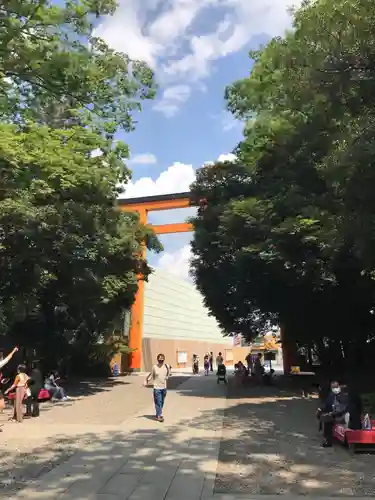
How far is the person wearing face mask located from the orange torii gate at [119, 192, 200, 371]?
27.1 meters

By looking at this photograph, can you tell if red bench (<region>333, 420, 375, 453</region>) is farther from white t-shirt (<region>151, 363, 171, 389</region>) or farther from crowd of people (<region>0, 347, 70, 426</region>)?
crowd of people (<region>0, 347, 70, 426</region>)

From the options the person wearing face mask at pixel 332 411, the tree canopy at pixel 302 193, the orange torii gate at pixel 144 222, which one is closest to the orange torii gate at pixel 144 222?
the orange torii gate at pixel 144 222

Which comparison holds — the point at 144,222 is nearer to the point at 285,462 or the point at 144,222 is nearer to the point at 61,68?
the point at 61,68

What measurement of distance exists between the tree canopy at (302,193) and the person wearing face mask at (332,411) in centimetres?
275

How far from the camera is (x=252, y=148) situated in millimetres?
19312

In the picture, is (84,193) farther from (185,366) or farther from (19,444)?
(185,366)

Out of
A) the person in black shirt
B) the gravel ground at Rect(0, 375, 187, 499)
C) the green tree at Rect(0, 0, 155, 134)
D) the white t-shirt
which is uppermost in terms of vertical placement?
the green tree at Rect(0, 0, 155, 134)

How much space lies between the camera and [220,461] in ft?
26.9

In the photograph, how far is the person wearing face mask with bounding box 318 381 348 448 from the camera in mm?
9562

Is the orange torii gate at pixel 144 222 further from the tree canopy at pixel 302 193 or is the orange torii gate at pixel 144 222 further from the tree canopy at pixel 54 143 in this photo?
the tree canopy at pixel 54 143

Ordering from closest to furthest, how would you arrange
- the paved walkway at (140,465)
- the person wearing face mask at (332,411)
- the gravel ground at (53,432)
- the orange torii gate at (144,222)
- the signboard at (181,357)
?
the paved walkway at (140,465) → the gravel ground at (53,432) → the person wearing face mask at (332,411) → the orange torii gate at (144,222) → the signboard at (181,357)

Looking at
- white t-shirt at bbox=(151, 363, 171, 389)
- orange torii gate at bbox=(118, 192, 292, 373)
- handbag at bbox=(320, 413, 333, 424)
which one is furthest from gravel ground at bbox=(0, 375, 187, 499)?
orange torii gate at bbox=(118, 192, 292, 373)

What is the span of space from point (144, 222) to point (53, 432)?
1101 inches

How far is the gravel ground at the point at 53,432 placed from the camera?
7.51m
